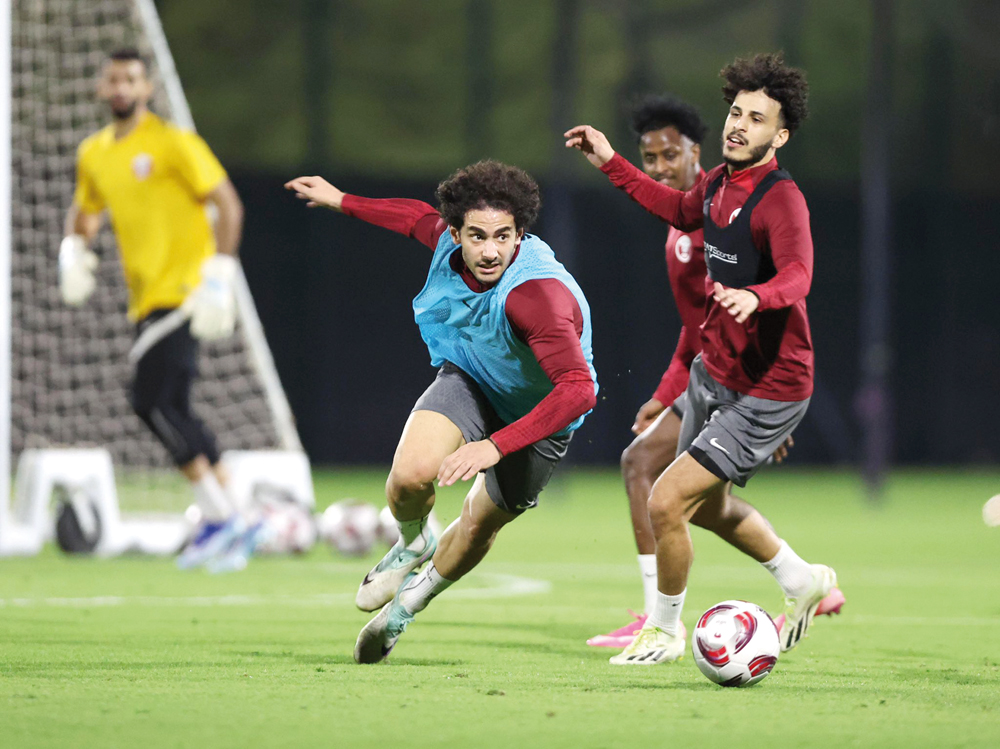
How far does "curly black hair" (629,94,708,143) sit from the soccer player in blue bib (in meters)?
1.26

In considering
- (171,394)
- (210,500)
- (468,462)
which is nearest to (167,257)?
(171,394)

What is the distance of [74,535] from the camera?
33.9 ft

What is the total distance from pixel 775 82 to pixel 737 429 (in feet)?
3.97

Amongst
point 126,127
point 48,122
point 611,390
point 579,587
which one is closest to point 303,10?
point 611,390

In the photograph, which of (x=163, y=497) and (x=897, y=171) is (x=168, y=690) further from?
(x=897, y=171)

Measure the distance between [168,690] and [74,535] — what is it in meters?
5.76

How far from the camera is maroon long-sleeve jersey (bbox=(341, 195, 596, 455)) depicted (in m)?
5.05

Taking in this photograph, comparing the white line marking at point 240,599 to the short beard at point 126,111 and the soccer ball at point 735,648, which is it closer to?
the soccer ball at point 735,648

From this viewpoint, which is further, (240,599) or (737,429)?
(240,599)

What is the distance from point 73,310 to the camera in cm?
1516

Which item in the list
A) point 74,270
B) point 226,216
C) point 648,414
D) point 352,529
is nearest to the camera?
point 648,414

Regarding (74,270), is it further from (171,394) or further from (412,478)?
(412,478)

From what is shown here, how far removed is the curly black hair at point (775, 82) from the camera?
18.6 ft

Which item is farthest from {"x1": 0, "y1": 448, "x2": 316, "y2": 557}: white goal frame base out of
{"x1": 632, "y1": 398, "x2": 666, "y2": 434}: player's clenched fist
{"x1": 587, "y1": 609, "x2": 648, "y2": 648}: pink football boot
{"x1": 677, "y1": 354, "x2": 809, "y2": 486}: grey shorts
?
{"x1": 677, "y1": 354, "x2": 809, "y2": 486}: grey shorts
